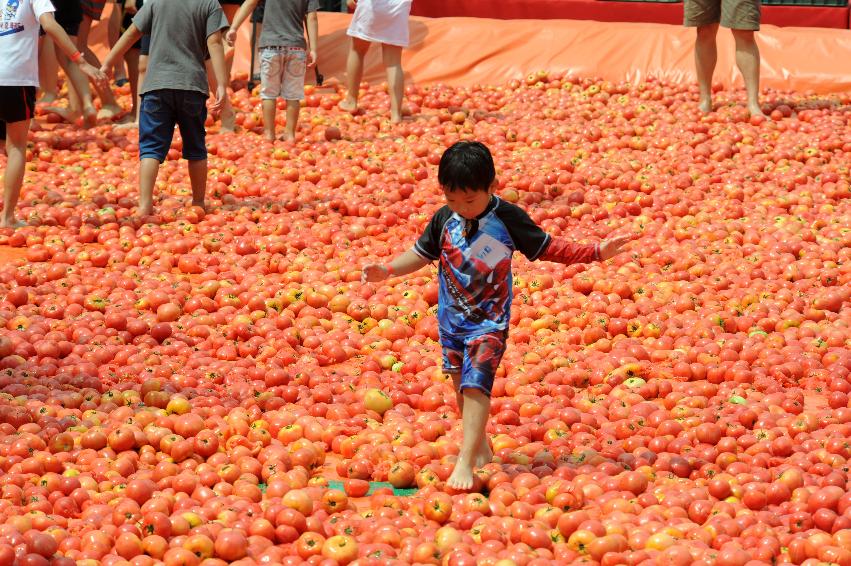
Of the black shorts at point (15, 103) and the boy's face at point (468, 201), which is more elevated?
the boy's face at point (468, 201)

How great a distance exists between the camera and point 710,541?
172 inches

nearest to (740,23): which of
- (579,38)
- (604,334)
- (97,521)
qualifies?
(579,38)

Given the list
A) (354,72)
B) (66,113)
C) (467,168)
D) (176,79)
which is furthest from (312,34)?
(467,168)

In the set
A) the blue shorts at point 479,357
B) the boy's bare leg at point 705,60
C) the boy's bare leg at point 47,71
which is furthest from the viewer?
the boy's bare leg at point 47,71

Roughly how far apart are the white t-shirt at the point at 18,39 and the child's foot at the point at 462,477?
5.24 metres

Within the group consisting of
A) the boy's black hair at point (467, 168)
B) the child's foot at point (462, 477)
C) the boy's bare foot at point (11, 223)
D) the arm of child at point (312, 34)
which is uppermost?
the boy's black hair at point (467, 168)

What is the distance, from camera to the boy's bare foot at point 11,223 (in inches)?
346

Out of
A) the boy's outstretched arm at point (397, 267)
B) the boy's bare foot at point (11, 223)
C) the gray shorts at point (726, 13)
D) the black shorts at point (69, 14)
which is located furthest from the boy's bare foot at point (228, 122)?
the boy's outstretched arm at point (397, 267)

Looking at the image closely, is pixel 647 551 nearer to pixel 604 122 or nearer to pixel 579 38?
pixel 604 122

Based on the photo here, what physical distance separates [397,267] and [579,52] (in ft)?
29.8

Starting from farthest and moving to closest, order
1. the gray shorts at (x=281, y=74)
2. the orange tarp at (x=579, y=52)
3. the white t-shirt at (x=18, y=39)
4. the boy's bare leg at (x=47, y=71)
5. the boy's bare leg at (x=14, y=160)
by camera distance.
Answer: the orange tarp at (x=579, y=52)
the boy's bare leg at (x=47, y=71)
the gray shorts at (x=281, y=74)
the boy's bare leg at (x=14, y=160)
the white t-shirt at (x=18, y=39)

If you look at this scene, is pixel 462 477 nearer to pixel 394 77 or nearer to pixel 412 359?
pixel 412 359

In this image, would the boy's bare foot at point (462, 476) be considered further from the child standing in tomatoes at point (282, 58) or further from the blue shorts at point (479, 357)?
the child standing in tomatoes at point (282, 58)

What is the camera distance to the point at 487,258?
16.2ft
